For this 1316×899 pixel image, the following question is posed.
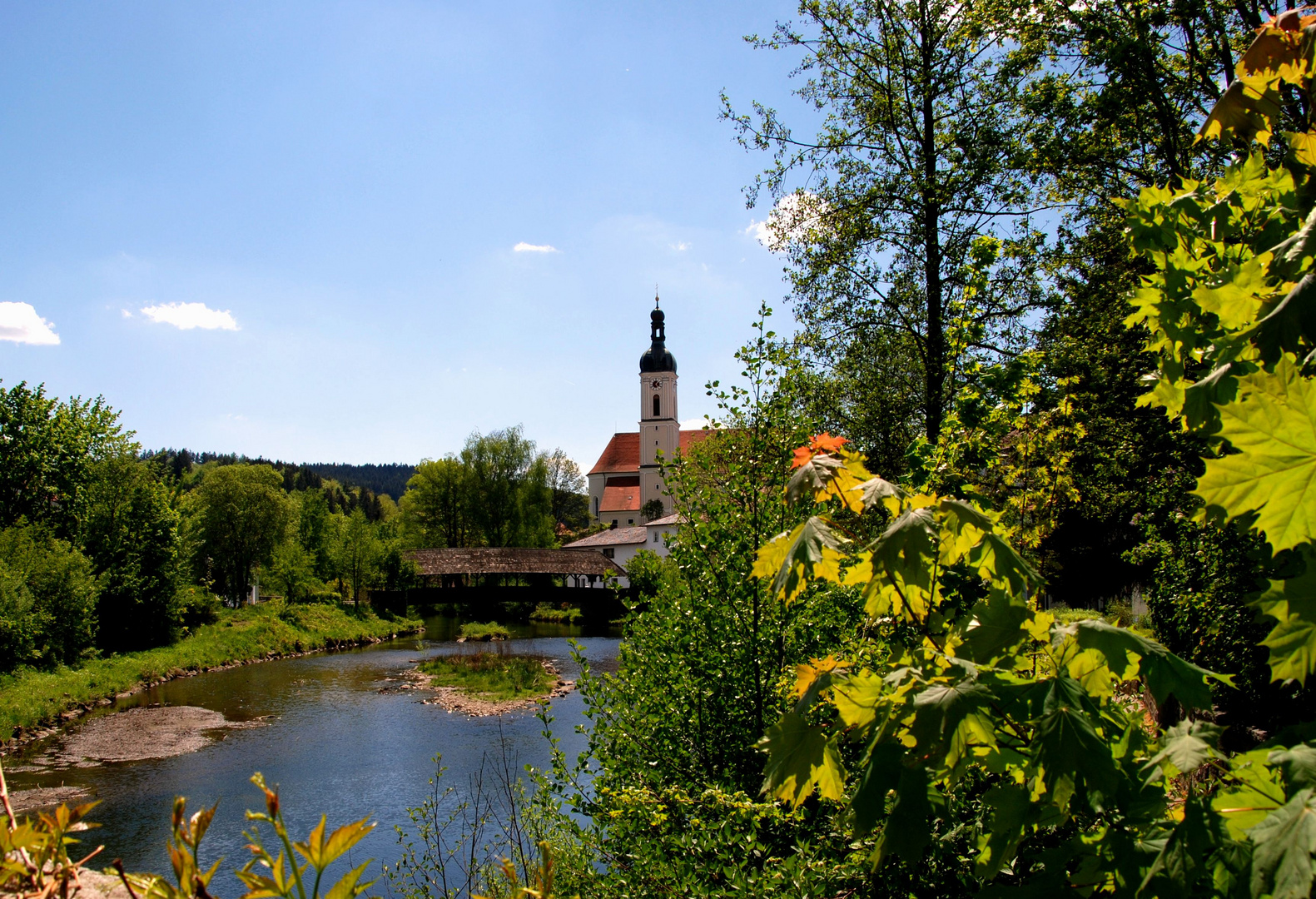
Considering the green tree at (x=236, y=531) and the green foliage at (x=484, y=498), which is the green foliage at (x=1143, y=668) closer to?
the green tree at (x=236, y=531)

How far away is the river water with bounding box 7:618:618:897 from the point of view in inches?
463

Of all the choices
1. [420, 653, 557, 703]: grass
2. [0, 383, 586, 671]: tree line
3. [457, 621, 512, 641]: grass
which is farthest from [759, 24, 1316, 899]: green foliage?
[457, 621, 512, 641]: grass

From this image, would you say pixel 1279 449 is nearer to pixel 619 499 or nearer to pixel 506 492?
pixel 506 492

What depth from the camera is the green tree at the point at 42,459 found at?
82.3 ft

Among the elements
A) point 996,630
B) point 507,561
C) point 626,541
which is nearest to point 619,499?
point 626,541

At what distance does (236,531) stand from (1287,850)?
54.9m

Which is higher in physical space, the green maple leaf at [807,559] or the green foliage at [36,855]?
the green maple leaf at [807,559]

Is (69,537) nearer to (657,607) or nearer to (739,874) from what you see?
(657,607)

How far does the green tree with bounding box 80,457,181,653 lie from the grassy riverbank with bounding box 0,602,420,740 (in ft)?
3.63

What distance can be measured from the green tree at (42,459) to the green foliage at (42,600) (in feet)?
9.93

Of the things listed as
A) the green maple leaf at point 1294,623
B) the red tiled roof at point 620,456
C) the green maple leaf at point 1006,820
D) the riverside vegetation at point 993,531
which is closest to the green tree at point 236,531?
the red tiled roof at point 620,456

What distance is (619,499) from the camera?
3061 inches

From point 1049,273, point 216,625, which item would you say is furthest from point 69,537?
point 1049,273

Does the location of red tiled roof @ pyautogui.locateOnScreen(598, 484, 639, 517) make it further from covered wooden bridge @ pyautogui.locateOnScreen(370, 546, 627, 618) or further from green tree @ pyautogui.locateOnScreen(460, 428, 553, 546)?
covered wooden bridge @ pyautogui.locateOnScreen(370, 546, 627, 618)
